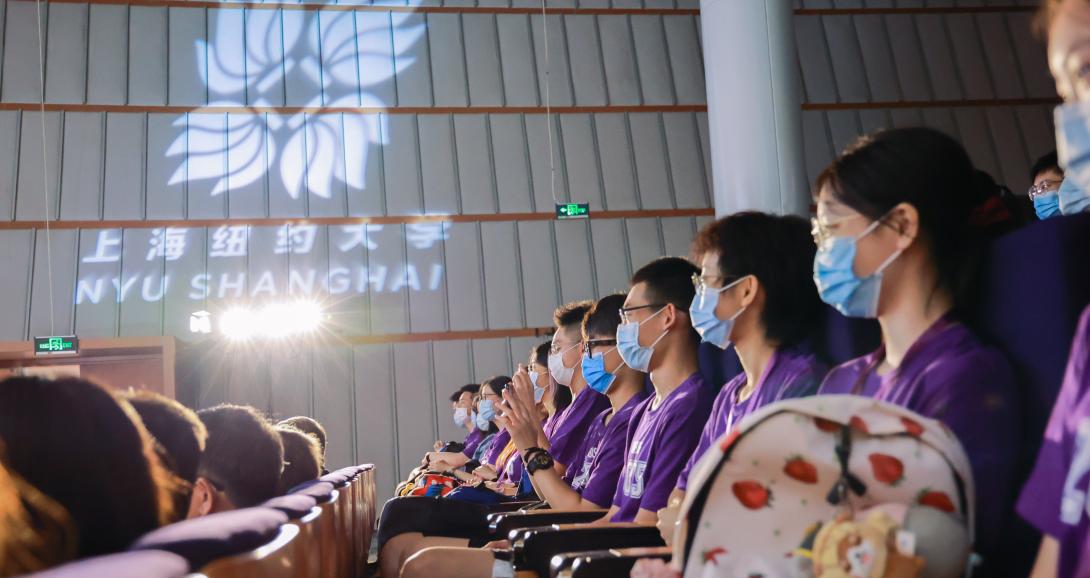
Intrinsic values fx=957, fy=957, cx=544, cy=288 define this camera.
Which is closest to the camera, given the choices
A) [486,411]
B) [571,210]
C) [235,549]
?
[235,549]

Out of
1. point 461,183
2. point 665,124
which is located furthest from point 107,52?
point 665,124

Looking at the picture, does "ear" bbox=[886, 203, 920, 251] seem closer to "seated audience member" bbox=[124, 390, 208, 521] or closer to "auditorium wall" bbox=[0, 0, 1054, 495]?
"seated audience member" bbox=[124, 390, 208, 521]

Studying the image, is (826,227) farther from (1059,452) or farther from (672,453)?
(672,453)

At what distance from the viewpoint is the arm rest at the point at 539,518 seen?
89.0 inches

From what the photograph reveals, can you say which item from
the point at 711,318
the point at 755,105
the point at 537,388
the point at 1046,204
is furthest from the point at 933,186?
the point at 755,105

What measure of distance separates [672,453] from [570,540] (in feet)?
1.23

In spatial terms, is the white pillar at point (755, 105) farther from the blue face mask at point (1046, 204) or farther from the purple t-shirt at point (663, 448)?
the purple t-shirt at point (663, 448)

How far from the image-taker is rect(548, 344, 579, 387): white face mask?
3.41 metres

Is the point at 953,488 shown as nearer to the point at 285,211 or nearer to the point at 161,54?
the point at 285,211

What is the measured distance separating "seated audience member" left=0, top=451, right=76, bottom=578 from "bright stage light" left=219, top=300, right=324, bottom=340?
21.5ft

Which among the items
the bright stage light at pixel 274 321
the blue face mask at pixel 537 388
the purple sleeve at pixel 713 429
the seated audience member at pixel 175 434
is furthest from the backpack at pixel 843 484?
the bright stage light at pixel 274 321

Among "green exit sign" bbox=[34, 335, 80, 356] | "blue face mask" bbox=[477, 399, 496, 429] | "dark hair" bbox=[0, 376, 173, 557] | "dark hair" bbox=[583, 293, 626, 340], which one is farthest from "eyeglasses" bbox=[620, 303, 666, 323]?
"green exit sign" bbox=[34, 335, 80, 356]

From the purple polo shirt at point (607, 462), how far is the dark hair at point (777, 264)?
0.78 metres

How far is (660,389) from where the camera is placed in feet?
7.82
